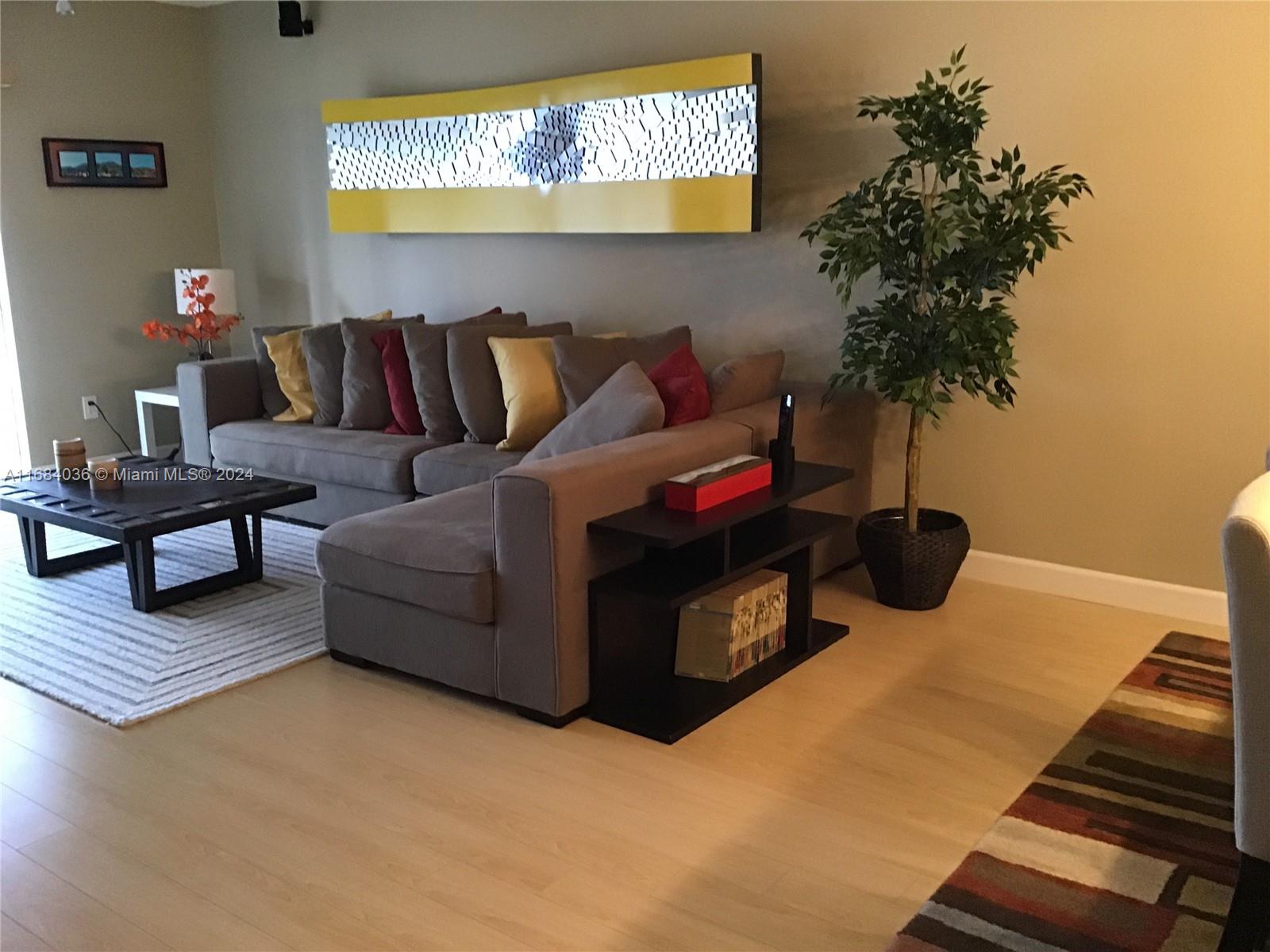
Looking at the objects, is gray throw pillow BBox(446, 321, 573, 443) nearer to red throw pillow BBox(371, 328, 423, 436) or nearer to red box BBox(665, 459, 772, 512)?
red throw pillow BBox(371, 328, 423, 436)

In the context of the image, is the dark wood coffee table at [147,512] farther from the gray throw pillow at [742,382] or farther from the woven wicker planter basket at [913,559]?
the woven wicker planter basket at [913,559]

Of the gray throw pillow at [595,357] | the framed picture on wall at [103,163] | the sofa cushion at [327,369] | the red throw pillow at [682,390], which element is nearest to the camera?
the red throw pillow at [682,390]

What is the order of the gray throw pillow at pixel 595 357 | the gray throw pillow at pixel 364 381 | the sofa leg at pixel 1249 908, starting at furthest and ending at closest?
the gray throw pillow at pixel 364 381 → the gray throw pillow at pixel 595 357 → the sofa leg at pixel 1249 908

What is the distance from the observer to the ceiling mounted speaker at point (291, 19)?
5676 millimetres

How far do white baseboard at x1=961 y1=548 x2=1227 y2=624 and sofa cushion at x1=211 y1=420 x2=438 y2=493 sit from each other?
2.27 m

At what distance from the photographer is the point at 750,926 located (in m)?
2.12

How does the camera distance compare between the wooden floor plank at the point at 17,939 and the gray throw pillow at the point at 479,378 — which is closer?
the wooden floor plank at the point at 17,939

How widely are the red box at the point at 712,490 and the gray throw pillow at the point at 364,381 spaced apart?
2.17m

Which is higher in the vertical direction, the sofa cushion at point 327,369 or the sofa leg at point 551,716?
the sofa cushion at point 327,369

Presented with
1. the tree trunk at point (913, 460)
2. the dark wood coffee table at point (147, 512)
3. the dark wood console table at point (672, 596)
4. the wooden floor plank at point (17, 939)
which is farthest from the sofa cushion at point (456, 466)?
the wooden floor plank at point (17, 939)

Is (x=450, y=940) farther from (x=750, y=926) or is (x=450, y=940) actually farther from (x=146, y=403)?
(x=146, y=403)

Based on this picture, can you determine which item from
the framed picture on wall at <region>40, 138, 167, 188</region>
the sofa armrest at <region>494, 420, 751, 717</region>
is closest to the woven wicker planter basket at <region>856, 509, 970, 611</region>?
the sofa armrest at <region>494, 420, 751, 717</region>

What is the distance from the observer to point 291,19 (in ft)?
18.6

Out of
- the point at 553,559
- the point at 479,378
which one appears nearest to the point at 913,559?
the point at 553,559
